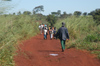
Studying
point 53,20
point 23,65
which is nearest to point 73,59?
point 23,65

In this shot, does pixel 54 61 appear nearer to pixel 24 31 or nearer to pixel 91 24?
pixel 24 31

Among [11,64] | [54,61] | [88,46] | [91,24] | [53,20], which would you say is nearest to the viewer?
[11,64]

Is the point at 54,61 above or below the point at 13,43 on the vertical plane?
below

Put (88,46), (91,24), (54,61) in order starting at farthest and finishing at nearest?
(91,24), (88,46), (54,61)

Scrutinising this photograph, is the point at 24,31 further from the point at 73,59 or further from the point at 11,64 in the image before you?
the point at 11,64

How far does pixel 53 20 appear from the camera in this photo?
57156mm

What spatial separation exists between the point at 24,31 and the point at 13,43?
1413 centimetres

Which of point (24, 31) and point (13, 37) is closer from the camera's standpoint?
point (13, 37)

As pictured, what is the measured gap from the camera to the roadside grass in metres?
13.8

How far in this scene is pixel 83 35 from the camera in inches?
857

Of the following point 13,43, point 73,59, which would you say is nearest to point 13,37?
point 13,43

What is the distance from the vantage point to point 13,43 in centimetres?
813

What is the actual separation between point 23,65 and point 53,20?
49073 millimetres

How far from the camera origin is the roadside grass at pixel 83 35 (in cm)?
1378
